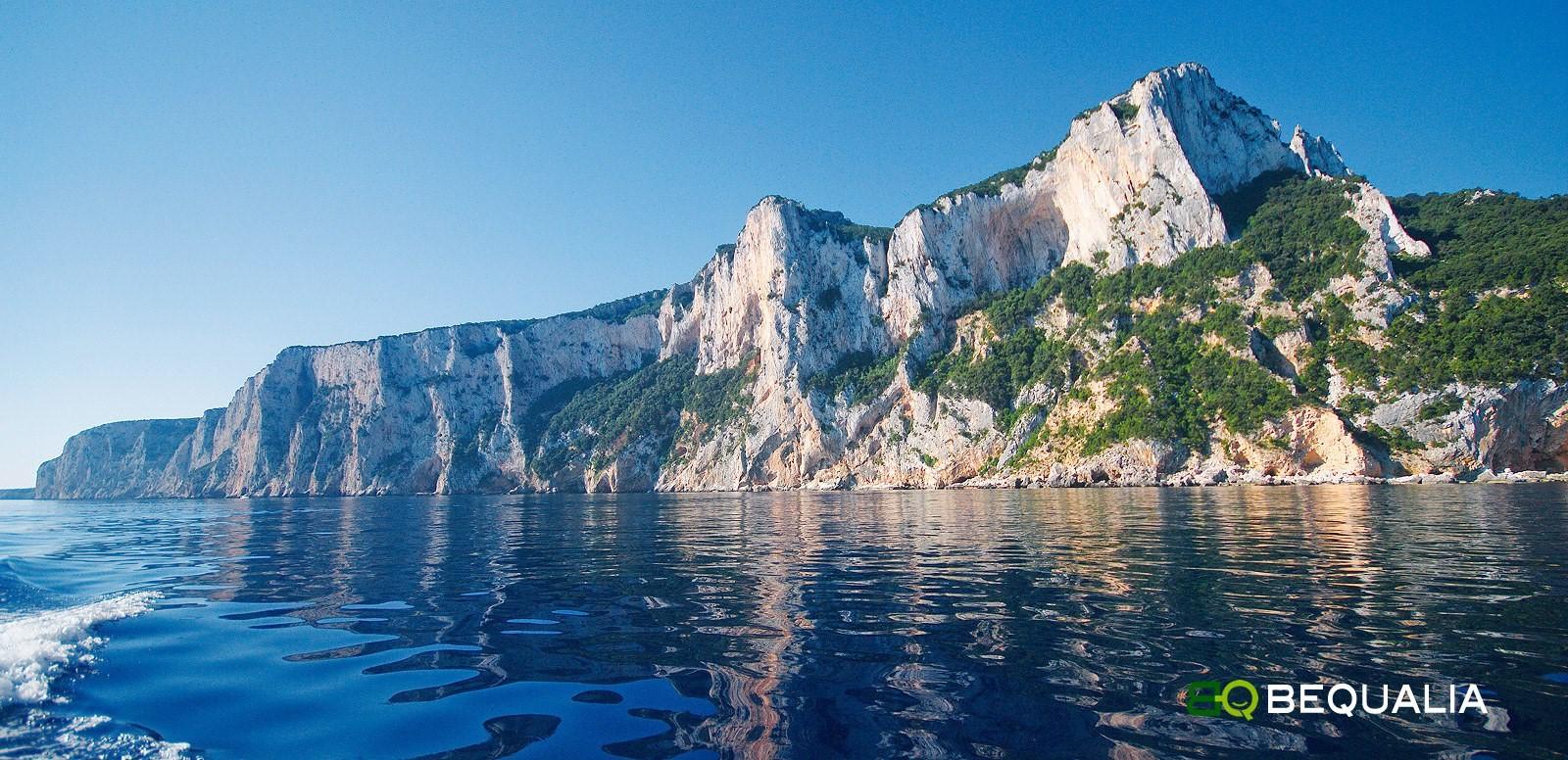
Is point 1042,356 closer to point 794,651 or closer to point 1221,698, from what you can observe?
point 794,651

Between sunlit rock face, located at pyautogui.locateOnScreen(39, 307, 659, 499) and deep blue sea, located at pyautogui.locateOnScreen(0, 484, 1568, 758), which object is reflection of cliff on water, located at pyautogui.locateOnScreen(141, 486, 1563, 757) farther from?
sunlit rock face, located at pyautogui.locateOnScreen(39, 307, 659, 499)

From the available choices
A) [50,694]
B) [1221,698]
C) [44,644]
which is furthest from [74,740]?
[1221,698]

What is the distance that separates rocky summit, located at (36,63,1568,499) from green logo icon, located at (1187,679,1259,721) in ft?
215

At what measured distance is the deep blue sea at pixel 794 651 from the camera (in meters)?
5.43

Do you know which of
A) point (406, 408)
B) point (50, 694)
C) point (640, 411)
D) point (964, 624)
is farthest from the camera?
point (406, 408)

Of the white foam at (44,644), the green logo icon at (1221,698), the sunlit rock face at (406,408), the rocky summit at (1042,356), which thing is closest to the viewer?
the green logo icon at (1221,698)

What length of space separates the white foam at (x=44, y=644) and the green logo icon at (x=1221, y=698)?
10.4 m

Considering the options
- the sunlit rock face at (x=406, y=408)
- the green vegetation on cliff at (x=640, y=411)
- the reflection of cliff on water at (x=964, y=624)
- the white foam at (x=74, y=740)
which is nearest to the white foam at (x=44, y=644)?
the white foam at (x=74, y=740)

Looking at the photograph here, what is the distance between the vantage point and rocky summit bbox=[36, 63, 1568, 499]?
60.6m

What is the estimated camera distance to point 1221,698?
243 inches

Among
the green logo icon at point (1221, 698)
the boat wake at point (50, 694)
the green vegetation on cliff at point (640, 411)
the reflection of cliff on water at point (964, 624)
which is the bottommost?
the reflection of cliff on water at point (964, 624)

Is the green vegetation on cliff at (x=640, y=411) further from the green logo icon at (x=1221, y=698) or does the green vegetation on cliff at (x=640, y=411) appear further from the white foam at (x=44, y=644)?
the green logo icon at (x=1221, y=698)

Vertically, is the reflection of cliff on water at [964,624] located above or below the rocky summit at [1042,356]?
below

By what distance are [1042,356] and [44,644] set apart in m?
97.1
